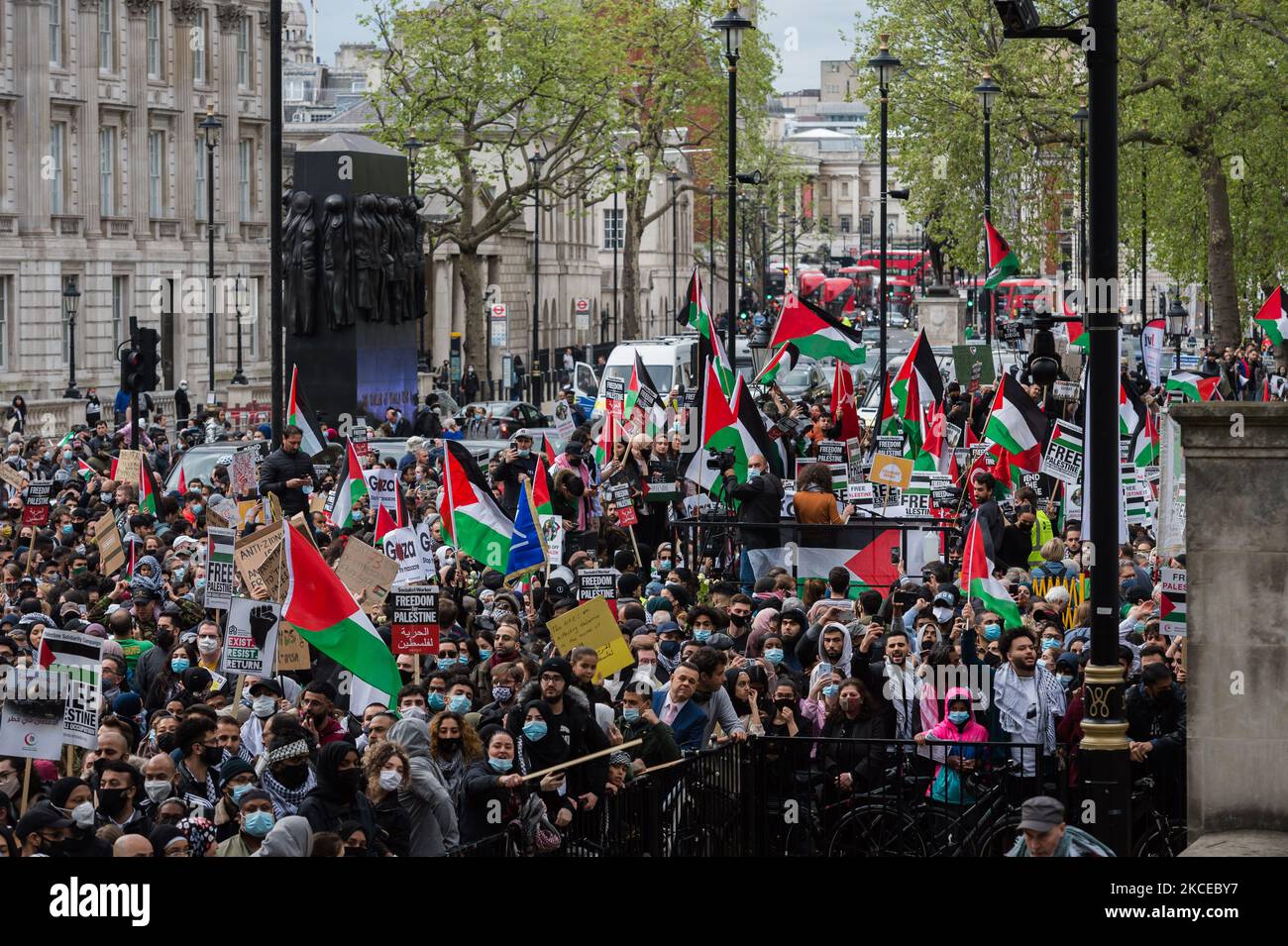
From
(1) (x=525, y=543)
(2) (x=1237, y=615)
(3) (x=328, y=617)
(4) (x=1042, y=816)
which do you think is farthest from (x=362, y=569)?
(4) (x=1042, y=816)

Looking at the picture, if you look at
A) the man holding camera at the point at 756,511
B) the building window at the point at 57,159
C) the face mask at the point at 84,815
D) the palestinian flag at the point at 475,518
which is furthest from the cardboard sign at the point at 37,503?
the building window at the point at 57,159

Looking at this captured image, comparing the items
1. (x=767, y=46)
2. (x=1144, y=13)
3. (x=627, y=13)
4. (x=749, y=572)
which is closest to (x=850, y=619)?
(x=749, y=572)

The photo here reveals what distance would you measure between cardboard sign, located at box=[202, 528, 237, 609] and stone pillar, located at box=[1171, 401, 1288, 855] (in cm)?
639

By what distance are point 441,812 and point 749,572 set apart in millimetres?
9241

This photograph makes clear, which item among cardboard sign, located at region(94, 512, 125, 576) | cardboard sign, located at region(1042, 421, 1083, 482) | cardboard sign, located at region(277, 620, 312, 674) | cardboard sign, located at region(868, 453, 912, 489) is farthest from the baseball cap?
cardboard sign, located at region(868, 453, 912, 489)

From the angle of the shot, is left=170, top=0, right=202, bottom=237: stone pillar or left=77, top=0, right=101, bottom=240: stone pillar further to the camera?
left=170, top=0, right=202, bottom=237: stone pillar

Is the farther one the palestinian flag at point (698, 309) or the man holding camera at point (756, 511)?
the palestinian flag at point (698, 309)

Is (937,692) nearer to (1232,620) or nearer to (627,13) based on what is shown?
(1232,620)

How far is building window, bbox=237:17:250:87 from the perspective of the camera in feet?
207

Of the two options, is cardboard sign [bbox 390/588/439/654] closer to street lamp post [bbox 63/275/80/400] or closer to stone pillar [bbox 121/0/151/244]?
street lamp post [bbox 63/275/80/400]

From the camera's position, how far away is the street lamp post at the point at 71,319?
4972 centimetres

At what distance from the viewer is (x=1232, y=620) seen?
1000 cm

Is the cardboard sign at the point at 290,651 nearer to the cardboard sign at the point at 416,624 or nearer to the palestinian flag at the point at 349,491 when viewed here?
the cardboard sign at the point at 416,624

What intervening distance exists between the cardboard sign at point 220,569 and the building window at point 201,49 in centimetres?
4730
